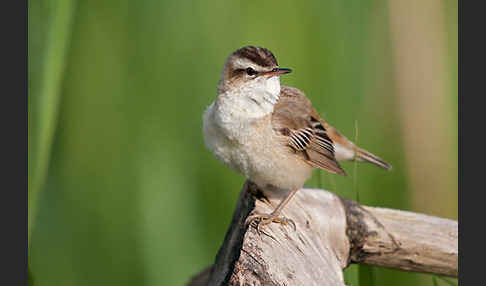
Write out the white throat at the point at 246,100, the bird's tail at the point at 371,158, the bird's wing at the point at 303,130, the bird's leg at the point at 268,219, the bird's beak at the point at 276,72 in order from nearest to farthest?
the bird's leg at the point at 268,219 < the bird's beak at the point at 276,72 < the white throat at the point at 246,100 < the bird's wing at the point at 303,130 < the bird's tail at the point at 371,158

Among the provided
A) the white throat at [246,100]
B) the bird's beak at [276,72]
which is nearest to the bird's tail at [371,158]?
the white throat at [246,100]

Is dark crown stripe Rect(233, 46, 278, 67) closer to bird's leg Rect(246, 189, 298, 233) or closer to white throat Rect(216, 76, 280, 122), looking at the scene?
white throat Rect(216, 76, 280, 122)

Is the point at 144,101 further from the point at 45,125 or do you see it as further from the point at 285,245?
the point at 285,245

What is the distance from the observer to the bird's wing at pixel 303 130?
3041mm

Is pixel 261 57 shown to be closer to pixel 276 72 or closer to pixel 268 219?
pixel 276 72

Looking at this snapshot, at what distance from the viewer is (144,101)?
372 centimetres

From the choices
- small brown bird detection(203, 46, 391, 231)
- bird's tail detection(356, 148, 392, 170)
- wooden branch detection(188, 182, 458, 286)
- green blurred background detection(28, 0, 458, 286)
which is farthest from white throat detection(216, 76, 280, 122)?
bird's tail detection(356, 148, 392, 170)

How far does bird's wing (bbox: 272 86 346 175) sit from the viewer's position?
3041 mm

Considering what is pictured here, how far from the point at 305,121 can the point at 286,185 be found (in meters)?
0.41

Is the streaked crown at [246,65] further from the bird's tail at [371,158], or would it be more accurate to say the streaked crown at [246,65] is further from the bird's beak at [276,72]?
the bird's tail at [371,158]

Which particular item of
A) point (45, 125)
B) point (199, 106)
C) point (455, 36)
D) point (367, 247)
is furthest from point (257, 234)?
point (455, 36)

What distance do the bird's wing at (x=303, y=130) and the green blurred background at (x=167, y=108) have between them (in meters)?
0.31

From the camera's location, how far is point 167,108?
371 centimetres

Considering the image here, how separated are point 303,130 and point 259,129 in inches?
13.1
